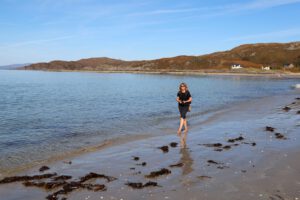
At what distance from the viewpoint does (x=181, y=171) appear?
402 inches

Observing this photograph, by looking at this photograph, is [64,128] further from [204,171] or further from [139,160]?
[204,171]

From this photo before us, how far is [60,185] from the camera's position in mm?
9281

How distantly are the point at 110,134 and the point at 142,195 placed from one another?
9.97 metres

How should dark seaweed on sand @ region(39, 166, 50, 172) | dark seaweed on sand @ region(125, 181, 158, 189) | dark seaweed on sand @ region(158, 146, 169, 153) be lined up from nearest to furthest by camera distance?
dark seaweed on sand @ region(125, 181, 158, 189)
dark seaweed on sand @ region(39, 166, 50, 172)
dark seaweed on sand @ region(158, 146, 169, 153)

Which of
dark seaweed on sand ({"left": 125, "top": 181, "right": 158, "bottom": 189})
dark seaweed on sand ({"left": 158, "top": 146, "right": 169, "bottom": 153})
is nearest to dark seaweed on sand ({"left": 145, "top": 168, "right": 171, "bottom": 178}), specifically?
dark seaweed on sand ({"left": 125, "top": 181, "right": 158, "bottom": 189})

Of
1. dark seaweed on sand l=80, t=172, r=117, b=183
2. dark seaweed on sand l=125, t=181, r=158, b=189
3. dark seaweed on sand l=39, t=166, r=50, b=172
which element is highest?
dark seaweed on sand l=125, t=181, r=158, b=189

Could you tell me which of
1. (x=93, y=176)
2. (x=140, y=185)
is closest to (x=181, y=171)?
(x=140, y=185)

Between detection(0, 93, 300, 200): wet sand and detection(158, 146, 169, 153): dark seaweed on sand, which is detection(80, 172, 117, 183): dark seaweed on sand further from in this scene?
detection(158, 146, 169, 153): dark seaweed on sand

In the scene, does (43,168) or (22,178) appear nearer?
(22,178)

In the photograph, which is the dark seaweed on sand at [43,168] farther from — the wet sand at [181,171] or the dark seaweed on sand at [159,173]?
the dark seaweed on sand at [159,173]

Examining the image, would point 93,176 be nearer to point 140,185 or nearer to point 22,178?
point 140,185

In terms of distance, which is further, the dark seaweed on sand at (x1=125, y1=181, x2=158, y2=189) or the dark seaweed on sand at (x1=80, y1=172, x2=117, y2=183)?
the dark seaweed on sand at (x1=80, y1=172, x2=117, y2=183)

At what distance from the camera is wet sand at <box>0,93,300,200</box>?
8.46 metres

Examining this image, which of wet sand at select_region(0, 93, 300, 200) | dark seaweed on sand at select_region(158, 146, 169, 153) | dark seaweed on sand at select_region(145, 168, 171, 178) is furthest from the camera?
dark seaweed on sand at select_region(158, 146, 169, 153)
